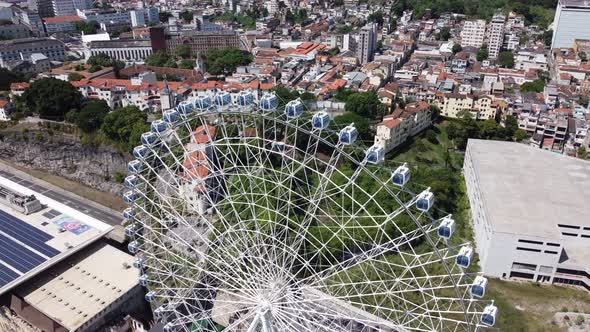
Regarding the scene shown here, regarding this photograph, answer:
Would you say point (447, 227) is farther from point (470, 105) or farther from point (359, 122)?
point (470, 105)

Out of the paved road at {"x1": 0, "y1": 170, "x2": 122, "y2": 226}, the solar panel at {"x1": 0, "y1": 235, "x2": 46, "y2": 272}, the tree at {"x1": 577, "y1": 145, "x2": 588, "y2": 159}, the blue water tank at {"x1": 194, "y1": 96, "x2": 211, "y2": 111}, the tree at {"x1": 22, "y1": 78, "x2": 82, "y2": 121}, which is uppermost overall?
the blue water tank at {"x1": 194, "y1": 96, "x2": 211, "y2": 111}

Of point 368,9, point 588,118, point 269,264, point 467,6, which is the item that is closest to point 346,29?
point 368,9

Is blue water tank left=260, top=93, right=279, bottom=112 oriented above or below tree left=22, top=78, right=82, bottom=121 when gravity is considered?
above

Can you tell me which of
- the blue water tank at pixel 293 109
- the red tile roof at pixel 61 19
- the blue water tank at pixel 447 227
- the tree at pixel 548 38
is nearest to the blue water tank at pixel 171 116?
the blue water tank at pixel 293 109

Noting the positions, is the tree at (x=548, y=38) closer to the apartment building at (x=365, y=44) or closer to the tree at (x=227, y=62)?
the apartment building at (x=365, y=44)

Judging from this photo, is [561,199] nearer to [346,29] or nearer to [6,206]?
[6,206]

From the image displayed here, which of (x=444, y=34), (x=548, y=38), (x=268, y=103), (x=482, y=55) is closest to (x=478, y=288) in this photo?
(x=268, y=103)

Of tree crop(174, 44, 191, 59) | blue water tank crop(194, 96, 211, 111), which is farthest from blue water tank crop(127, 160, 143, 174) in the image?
tree crop(174, 44, 191, 59)

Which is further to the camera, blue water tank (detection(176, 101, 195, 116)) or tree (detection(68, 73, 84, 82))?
tree (detection(68, 73, 84, 82))

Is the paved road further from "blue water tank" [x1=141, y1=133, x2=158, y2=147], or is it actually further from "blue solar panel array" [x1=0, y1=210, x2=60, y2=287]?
"blue water tank" [x1=141, y1=133, x2=158, y2=147]
